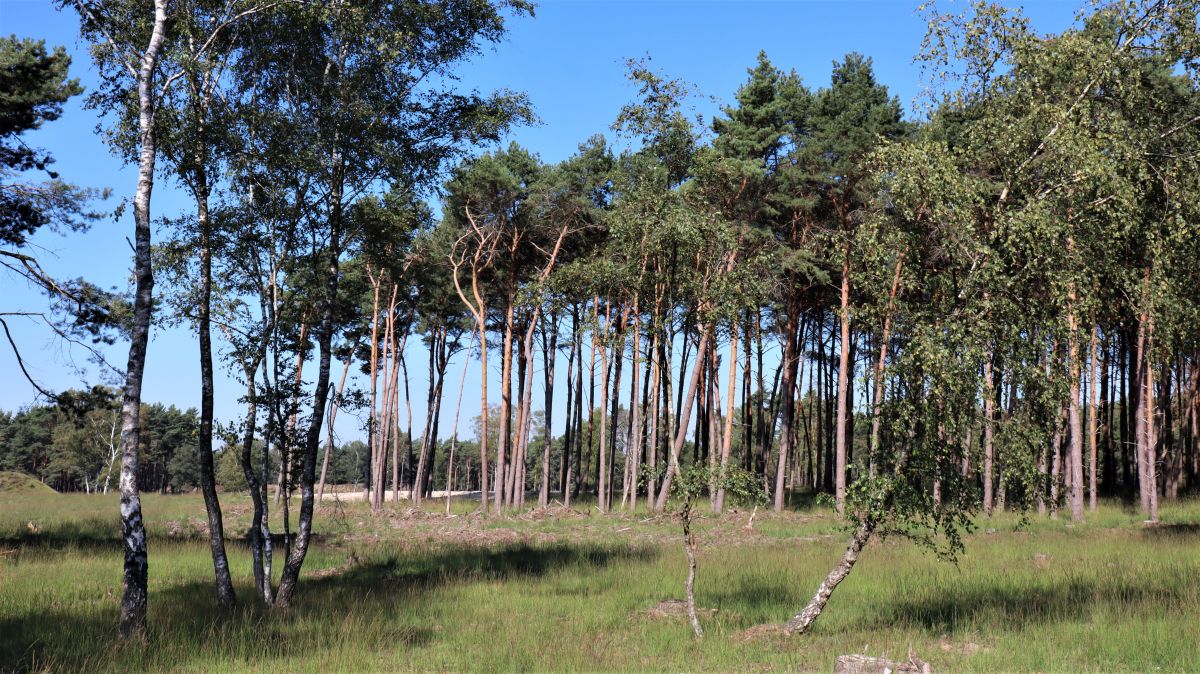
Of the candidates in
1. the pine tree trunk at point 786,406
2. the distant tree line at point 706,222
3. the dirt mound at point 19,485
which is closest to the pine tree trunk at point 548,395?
the pine tree trunk at point 786,406

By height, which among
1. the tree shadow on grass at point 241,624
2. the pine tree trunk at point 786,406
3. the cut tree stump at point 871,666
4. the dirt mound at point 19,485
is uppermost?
the pine tree trunk at point 786,406

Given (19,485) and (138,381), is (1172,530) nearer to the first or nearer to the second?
(138,381)

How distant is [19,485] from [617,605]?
193 ft

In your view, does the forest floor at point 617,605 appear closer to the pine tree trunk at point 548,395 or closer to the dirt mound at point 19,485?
the pine tree trunk at point 548,395

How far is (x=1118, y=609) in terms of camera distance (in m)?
11.7

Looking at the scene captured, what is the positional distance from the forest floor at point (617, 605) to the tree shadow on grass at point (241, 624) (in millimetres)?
52

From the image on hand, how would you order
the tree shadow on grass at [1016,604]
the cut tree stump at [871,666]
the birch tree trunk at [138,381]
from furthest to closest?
the tree shadow on grass at [1016,604] < the birch tree trunk at [138,381] < the cut tree stump at [871,666]

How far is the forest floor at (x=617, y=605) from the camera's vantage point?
32.6 feet

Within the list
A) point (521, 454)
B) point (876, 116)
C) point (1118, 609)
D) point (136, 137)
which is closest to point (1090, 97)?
point (1118, 609)

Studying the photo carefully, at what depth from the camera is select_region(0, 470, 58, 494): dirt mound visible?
5421 centimetres

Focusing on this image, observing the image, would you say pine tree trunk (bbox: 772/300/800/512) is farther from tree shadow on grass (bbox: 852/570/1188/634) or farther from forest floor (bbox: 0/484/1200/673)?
tree shadow on grass (bbox: 852/570/1188/634)

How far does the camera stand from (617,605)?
1399cm

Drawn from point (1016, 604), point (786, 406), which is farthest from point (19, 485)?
point (1016, 604)

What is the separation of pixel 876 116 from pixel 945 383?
72.9 feet
